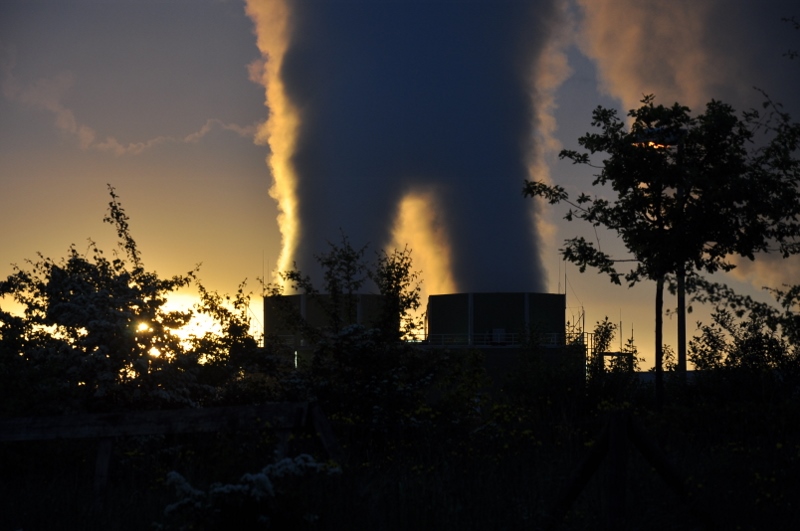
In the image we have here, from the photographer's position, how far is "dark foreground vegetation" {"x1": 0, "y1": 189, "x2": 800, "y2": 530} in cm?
662

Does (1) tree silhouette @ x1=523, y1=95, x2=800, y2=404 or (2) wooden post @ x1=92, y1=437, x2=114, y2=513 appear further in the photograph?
(1) tree silhouette @ x1=523, y1=95, x2=800, y2=404

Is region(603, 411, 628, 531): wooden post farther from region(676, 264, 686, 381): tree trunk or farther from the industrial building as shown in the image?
the industrial building

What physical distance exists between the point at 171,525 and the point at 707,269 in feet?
53.9

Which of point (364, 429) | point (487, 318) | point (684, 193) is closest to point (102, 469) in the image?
point (364, 429)

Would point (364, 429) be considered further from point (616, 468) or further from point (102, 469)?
point (616, 468)

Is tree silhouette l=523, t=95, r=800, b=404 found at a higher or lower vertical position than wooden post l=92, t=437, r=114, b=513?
higher

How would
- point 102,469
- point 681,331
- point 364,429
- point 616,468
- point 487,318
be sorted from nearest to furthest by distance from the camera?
point 616,468
point 102,469
point 364,429
point 681,331
point 487,318

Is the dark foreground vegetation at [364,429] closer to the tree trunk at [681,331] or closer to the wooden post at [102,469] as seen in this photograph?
the wooden post at [102,469]

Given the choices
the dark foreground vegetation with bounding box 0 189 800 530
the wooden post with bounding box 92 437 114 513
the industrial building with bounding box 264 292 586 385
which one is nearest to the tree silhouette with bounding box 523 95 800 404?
the dark foreground vegetation with bounding box 0 189 800 530

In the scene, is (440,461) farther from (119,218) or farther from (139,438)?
(119,218)

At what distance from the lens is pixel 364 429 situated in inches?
451

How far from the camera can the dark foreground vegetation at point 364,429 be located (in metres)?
6.62

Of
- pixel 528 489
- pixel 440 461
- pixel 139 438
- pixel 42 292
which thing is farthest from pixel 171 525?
pixel 42 292

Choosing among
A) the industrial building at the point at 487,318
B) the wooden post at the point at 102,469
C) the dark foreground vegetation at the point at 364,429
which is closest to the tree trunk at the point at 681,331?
the dark foreground vegetation at the point at 364,429
